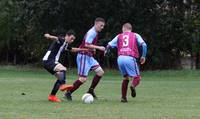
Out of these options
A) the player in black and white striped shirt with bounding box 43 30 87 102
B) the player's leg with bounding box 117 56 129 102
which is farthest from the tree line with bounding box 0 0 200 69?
the player in black and white striped shirt with bounding box 43 30 87 102

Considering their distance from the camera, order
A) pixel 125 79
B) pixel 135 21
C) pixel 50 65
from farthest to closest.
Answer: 1. pixel 135 21
2. pixel 125 79
3. pixel 50 65

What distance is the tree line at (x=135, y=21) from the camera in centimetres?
4138

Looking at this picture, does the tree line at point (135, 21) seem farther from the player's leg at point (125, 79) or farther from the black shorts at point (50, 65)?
the black shorts at point (50, 65)

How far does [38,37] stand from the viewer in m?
46.4

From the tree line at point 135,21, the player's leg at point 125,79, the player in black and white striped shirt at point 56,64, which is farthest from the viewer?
the tree line at point 135,21

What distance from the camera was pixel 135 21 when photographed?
41.9m

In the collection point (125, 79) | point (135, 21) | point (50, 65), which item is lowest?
point (125, 79)

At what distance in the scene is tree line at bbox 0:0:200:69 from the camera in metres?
41.4

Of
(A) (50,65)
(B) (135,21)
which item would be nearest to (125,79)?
(A) (50,65)

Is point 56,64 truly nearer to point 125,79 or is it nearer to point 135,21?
point 125,79

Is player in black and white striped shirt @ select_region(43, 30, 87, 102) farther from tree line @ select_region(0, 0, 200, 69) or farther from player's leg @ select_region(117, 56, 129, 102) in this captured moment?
tree line @ select_region(0, 0, 200, 69)

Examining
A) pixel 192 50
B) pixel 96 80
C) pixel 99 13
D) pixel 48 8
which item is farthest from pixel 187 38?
pixel 96 80

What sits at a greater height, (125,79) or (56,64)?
(56,64)

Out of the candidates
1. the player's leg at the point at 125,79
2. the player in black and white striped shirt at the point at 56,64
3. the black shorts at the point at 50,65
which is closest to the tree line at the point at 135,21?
the player's leg at the point at 125,79
